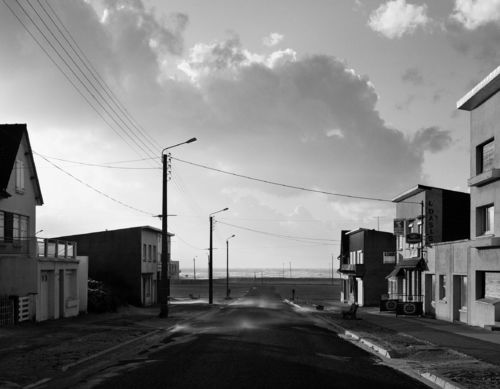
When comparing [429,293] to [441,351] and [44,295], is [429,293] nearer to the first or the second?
[441,351]

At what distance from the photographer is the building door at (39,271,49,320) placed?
110ft

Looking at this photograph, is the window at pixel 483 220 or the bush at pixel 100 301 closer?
the window at pixel 483 220

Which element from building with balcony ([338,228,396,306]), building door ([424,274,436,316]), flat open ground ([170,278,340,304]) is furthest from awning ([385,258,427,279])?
flat open ground ([170,278,340,304])

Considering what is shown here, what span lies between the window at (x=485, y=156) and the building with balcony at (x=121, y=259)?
35863 millimetres

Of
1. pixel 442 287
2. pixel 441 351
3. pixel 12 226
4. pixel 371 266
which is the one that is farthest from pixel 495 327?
pixel 371 266

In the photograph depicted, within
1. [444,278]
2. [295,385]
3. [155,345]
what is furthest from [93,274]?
[295,385]

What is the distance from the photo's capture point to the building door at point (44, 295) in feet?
110

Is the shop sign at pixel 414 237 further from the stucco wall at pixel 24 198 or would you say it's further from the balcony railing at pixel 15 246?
the stucco wall at pixel 24 198

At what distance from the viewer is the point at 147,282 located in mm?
62906

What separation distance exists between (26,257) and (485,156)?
22.5 m

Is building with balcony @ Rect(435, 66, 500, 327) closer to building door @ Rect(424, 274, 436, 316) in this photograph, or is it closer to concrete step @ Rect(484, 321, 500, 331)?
concrete step @ Rect(484, 321, 500, 331)

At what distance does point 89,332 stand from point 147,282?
124 ft

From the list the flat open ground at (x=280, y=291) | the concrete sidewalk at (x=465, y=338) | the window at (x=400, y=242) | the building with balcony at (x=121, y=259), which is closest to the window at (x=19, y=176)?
the concrete sidewalk at (x=465, y=338)

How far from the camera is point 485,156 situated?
30.2 meters
